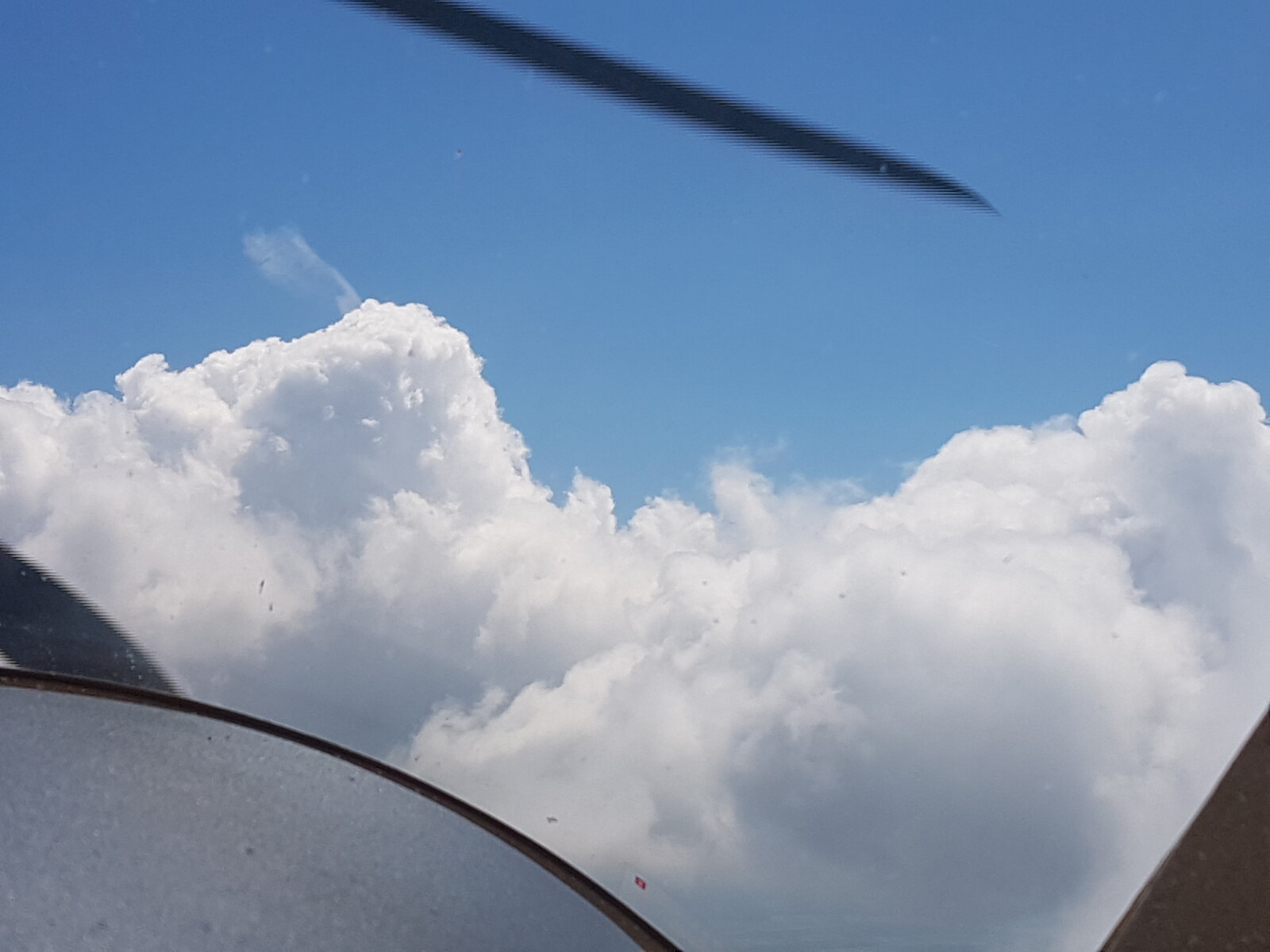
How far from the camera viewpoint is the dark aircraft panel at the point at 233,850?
4.96 ft

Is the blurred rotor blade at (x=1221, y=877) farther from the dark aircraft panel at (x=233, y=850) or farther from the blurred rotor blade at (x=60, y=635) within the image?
the blurred rotor blade at (x=60, y=635)

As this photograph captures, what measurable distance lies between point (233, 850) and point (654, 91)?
5.24 ft

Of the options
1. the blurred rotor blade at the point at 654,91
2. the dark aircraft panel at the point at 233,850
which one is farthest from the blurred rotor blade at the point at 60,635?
the blurred rotor blade at the point at 654,91

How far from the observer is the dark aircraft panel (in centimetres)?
151

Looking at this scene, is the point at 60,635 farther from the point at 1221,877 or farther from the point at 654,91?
the point at 1221,877

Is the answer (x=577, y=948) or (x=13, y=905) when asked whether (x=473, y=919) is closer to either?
(x=577, y=948)

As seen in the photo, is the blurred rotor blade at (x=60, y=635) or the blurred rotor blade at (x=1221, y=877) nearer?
the blurred rotor blade at (x=1221, y=877)

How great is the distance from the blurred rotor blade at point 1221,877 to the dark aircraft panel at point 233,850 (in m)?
0.90

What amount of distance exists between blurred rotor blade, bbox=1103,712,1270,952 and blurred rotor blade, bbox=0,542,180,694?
1841 mm

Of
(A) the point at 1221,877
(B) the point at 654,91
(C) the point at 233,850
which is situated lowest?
(A) the point at 1221,877

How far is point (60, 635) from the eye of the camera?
1.99 metres

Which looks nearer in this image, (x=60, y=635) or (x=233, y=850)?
(x=233, y=850)

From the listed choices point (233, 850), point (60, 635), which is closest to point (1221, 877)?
point (233, 850)

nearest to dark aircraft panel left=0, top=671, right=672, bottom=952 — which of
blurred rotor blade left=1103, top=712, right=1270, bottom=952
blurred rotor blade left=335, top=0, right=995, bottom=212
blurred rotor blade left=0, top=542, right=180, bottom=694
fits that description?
blurred rotor blade left=0, top=542, right=180, bottom=694
